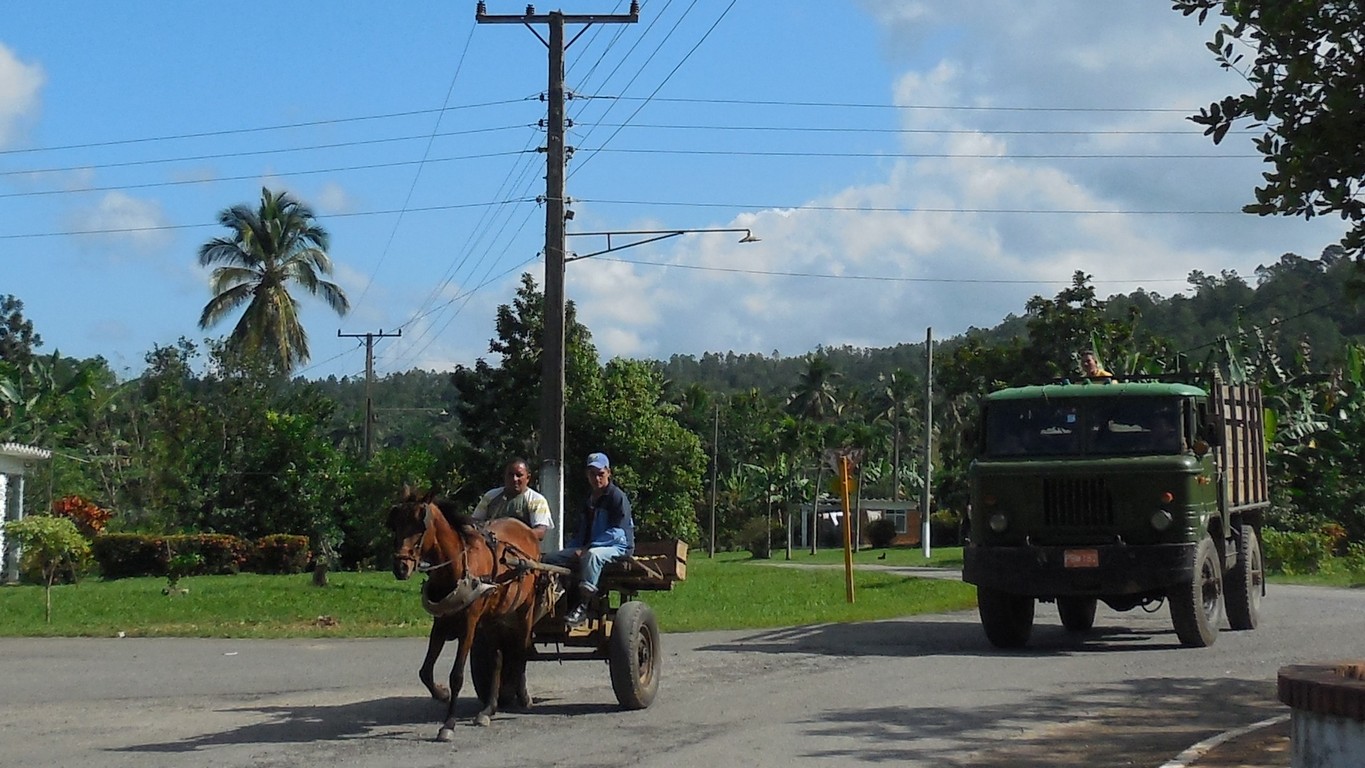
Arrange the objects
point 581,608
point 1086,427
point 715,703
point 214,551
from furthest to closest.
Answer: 1. point 214,551
2. point 1086,427
3. point 715,703
4. point 581,608

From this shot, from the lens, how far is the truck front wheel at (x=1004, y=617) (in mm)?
16938

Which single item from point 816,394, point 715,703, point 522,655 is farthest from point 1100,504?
point 816,394

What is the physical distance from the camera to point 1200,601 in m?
16.2

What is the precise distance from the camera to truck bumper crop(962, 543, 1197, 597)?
15.9 meters

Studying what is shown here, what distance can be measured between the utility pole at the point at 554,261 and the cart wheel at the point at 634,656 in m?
11.3

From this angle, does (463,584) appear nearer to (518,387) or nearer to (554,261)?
(554,261)

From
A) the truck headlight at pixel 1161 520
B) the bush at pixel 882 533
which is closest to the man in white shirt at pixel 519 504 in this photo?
the truck headlight at pixel 1161 520

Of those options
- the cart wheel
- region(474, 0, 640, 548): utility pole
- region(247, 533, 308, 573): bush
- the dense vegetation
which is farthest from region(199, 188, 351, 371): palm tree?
the cart wheel

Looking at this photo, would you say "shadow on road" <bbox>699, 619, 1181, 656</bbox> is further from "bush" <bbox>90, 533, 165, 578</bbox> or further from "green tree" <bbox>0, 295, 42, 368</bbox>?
"green tree" <bbox>0, 295, 42, 368</bbox>

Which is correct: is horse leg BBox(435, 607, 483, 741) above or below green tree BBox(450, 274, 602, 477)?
below

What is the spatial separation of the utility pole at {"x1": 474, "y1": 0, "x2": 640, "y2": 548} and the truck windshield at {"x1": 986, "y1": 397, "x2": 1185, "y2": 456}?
8590mm

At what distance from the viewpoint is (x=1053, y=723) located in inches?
456

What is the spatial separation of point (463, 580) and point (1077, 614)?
10.6 m

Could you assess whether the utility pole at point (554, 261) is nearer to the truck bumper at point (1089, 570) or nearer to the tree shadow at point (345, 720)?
the truck bumper at point (1089, 570)
